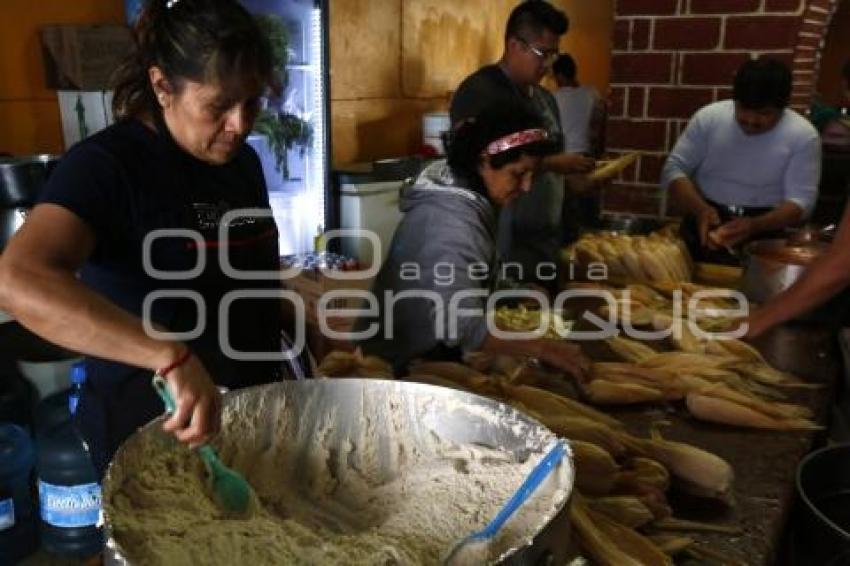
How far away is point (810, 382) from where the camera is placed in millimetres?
1782

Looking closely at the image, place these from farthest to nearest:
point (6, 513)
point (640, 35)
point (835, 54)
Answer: point (835, 54) → point (640, 35) → point (6, 513)

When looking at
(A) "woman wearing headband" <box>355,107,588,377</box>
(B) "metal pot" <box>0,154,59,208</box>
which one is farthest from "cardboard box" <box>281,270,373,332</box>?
(B) "metal pot" <box>0,154,59,208</box>

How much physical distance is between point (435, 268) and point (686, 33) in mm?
2227

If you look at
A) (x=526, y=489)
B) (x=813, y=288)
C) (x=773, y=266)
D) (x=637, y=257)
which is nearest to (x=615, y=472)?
(x=526, y=489)

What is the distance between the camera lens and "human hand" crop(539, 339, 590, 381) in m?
1.71

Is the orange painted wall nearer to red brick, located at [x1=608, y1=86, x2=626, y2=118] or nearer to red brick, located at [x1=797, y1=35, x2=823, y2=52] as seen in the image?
red brick, located at [x1=608, y1=86, x2=626, y2=118]

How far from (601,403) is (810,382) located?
60 centimetres

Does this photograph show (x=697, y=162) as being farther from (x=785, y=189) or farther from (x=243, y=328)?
(x=243, y=328)

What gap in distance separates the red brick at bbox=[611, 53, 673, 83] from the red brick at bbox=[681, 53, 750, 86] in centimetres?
9

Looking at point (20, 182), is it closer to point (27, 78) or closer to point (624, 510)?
point (27, 78)

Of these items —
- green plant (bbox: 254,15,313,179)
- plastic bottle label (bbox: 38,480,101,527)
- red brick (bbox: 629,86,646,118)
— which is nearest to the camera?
plastic bottle label (bbox: 38,480,101,527)

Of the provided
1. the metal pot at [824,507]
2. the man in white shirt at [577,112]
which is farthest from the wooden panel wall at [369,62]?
the metal pot at [824,507]

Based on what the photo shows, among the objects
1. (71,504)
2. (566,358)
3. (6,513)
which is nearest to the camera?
(566,358)

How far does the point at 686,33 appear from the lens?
3340 millimetres
